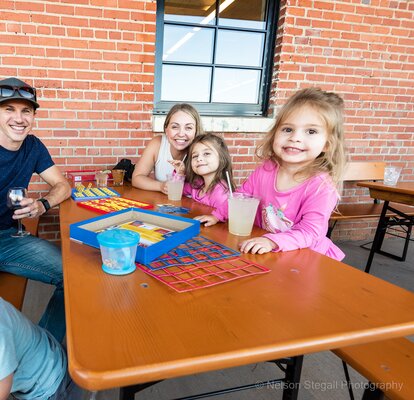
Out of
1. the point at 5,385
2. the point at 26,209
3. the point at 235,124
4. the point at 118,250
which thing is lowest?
the point at 5,385

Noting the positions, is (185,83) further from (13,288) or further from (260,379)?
(260,379)

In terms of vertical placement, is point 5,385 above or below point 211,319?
below

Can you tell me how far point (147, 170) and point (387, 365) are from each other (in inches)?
63.9

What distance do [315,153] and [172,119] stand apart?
3.33ft

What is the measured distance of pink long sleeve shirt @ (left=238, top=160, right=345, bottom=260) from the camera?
3.63ft

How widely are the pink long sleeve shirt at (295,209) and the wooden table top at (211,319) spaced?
0.19 metres

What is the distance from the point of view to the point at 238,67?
122 inches

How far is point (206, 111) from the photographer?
3.08 meters

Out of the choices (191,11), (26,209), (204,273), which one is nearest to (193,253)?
(204,273)

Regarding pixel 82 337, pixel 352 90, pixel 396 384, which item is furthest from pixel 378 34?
pixel 82 337

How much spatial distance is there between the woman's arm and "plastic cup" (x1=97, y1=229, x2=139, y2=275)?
102cm

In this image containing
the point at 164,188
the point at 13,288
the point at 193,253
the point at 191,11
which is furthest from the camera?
the point at 191,11

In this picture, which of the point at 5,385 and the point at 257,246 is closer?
the point at 5,385

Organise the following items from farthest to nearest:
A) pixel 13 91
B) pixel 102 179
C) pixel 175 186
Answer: pixel 102 179
pixel 175 186
pixel 13 91
